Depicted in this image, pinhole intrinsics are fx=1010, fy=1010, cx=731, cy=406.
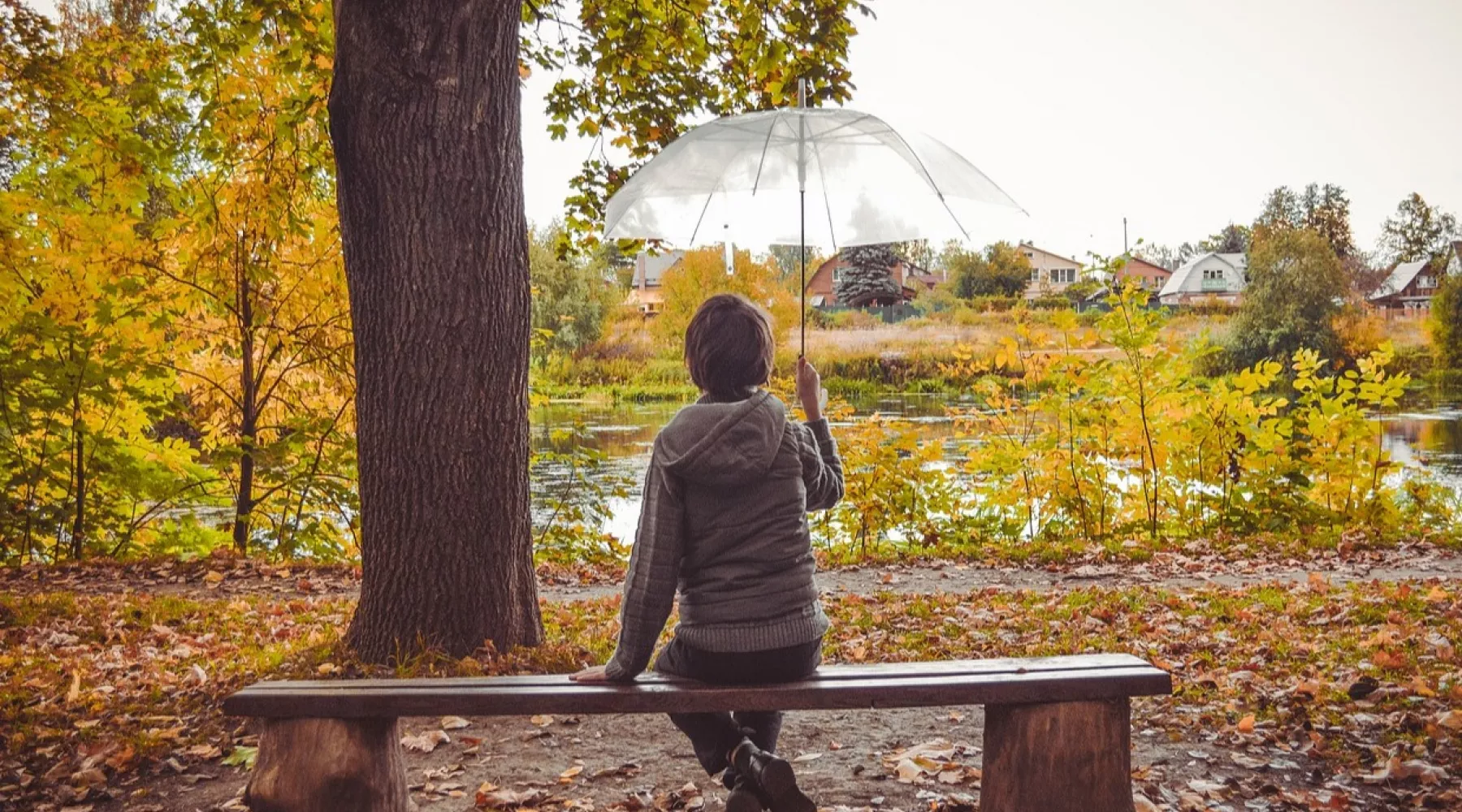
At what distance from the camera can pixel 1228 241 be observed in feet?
179

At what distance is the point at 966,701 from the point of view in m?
2.30

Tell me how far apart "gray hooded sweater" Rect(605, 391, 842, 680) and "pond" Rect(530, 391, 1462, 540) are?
244 inches

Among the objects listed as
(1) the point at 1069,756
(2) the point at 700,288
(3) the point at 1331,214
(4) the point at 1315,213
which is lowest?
(1) the point at 1069,756

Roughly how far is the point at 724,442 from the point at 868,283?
28.6 m

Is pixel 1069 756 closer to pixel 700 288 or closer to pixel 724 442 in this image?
pixel 724 442

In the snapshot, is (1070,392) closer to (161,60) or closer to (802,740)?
(802,740)

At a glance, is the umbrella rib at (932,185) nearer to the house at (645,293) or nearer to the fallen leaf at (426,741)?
the fallen leaf at (426,741)

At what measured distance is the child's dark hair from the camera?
→ 238 cm

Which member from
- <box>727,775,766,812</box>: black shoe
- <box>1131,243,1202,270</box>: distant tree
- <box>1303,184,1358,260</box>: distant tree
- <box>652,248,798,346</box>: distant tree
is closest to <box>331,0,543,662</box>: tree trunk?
<box>727,775,766,812</box>: black shoe

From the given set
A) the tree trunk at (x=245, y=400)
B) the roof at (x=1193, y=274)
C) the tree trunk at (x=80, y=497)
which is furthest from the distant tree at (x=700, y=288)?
the roof at (x=1193, y=274)

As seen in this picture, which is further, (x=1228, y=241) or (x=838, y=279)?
(x=1228, y=241)

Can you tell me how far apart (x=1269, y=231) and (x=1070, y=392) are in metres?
36.9

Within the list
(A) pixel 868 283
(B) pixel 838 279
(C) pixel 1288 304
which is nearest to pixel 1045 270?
(B) pixel 838 279

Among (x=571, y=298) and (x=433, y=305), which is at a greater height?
(x=571, y=298)
